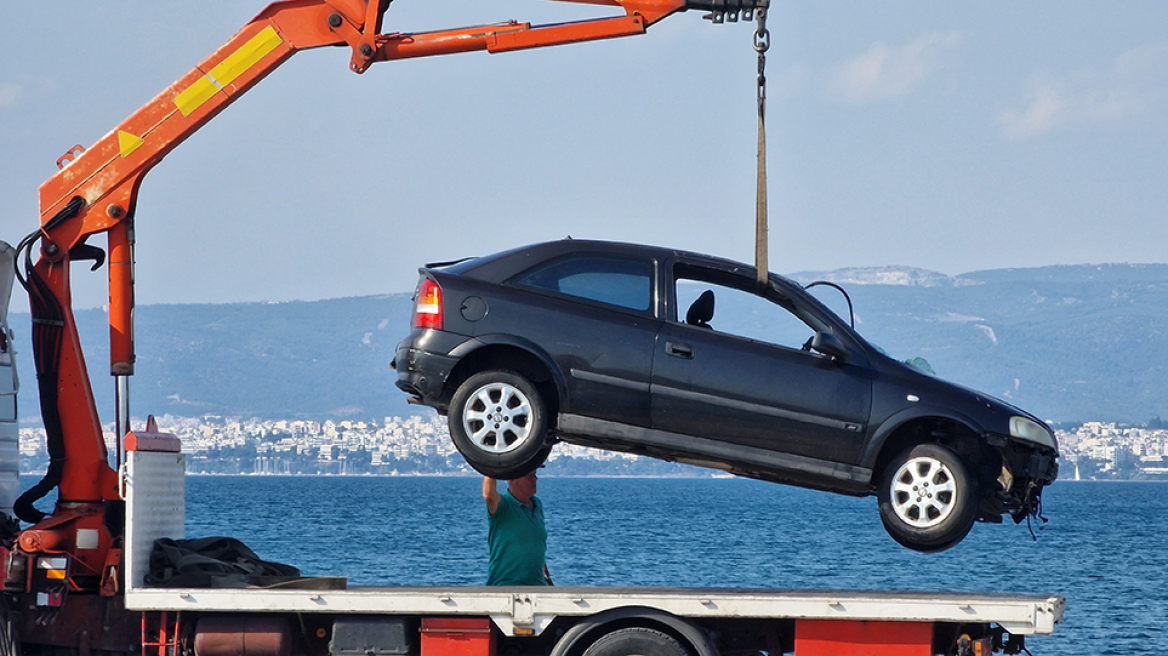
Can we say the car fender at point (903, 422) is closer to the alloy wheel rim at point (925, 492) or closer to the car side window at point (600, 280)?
the alloy wheel rim at point (925, 492)

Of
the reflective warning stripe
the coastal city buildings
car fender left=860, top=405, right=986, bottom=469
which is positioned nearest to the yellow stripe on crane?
the reflective warning stripe

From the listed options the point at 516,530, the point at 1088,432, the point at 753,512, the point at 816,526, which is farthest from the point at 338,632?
Answer: the point at 1088,432

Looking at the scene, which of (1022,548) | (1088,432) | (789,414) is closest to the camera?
(789,414)

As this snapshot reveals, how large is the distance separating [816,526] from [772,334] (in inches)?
2809

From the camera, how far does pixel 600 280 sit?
8.53 meters

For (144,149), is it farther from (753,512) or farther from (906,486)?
(753,512)

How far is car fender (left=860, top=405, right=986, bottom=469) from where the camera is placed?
27.5ft

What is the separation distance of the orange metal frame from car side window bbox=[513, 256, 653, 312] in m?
1.51

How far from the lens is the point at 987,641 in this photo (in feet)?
25.5

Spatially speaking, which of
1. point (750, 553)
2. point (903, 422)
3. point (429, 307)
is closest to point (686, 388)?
point (903, 422)

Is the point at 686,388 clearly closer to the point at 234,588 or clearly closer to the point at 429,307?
the point at 429,307

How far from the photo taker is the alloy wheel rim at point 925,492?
8414mm

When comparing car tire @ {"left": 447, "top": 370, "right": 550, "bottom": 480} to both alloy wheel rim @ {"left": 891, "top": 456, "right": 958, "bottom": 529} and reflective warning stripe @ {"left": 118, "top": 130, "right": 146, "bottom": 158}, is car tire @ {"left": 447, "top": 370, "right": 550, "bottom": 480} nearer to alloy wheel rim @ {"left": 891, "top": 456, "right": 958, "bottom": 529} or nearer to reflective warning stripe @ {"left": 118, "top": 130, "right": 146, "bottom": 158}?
alloy wheel rim @ {"left": 891, "top": 456, "right": 958, "bottom": 529}

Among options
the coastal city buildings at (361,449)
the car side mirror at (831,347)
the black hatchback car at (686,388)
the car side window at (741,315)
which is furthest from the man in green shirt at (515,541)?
the coastal city buildings at (361,449)
